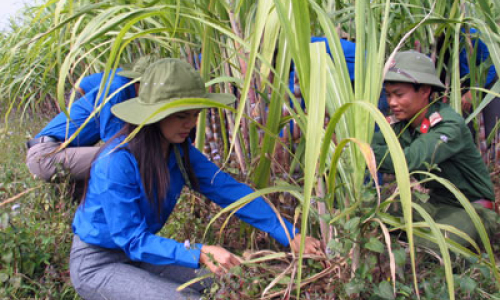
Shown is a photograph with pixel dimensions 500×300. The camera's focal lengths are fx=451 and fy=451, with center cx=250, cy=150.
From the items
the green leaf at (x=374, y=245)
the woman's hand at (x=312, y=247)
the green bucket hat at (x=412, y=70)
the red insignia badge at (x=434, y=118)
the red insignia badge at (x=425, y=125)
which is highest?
the green bucket hat at (x=412, y=70)

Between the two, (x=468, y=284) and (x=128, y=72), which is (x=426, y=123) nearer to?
(x=468, y=284)

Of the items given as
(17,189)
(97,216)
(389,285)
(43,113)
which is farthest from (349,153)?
(43,113)

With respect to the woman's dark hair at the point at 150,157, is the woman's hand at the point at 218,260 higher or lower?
lower

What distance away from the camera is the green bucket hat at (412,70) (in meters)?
1.33

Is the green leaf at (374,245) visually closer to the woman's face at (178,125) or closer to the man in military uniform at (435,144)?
the man in military uniform at (435,144)

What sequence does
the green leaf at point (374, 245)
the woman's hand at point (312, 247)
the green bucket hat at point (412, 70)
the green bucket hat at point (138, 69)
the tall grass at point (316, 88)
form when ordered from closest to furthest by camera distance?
the tall grass at point (316, 88) < the green leaf at point (374, 245) < the woman's hand at point (312, 247) < the green bucket hat at point (412, 70) < the green bucket hat at point (138, 69)

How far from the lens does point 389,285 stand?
34.9 inches

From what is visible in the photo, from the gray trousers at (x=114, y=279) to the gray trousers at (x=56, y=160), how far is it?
1.37 ft

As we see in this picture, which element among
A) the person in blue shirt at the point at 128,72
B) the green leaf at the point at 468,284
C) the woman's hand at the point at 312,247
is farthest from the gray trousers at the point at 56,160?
the green leaf at the point at 468,284

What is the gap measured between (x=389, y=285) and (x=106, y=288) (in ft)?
2.58

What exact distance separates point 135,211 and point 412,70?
90 centimetres

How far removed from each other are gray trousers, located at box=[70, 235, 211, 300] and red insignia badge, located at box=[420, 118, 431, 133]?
0.79 meters

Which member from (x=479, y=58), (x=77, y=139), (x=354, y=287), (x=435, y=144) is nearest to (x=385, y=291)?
(x=354, y=287)

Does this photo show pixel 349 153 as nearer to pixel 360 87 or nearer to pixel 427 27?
pixel 360 87
